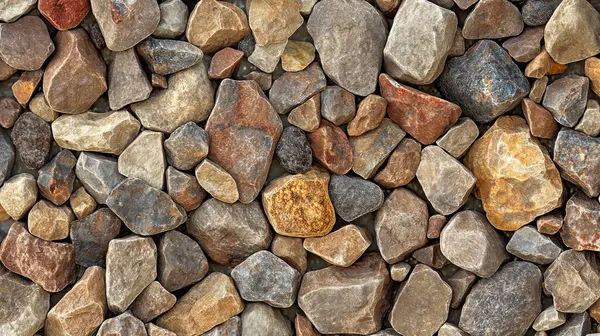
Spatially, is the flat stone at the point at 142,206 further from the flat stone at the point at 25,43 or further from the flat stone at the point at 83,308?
the flat stone at the point at 25,43

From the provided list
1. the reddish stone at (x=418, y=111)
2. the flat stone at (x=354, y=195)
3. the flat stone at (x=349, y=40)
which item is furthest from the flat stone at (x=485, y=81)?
the flat stone at (x=354, y=195)

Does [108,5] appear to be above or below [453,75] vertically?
above

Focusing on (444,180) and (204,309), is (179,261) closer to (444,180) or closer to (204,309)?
(204,309)

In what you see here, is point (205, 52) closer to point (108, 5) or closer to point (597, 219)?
point (108, 5)

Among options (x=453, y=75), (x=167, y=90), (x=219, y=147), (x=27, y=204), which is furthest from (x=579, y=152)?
(x=27, y=204)

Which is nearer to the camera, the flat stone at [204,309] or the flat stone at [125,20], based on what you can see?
the flat stone at [125,20]

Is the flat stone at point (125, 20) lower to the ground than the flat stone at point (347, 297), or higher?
higher

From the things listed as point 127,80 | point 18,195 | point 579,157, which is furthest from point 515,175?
point 18,195
